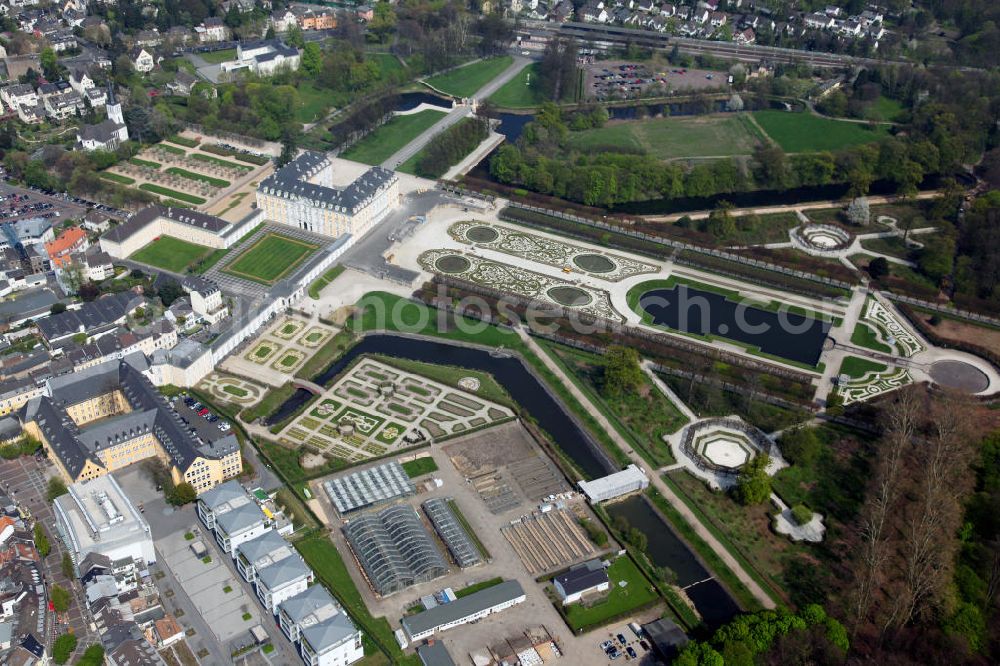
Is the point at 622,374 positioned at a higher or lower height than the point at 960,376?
higher

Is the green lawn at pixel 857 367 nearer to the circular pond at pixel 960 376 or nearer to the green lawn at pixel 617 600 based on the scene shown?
the circular pond at pixel 960 376

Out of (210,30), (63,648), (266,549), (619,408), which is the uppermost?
(210,30)

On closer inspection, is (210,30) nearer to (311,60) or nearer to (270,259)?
(311,60)

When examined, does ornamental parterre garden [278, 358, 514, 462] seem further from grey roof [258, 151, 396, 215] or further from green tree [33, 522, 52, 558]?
grey roof [258, 151, 396, 215]

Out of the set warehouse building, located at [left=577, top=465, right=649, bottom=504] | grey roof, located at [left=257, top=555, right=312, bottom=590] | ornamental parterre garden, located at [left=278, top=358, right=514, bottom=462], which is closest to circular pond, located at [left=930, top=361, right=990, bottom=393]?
warehouse building, located at [left=577, top=465, right=649, bottom=504]

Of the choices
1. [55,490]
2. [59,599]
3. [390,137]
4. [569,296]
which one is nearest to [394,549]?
[59,599]
